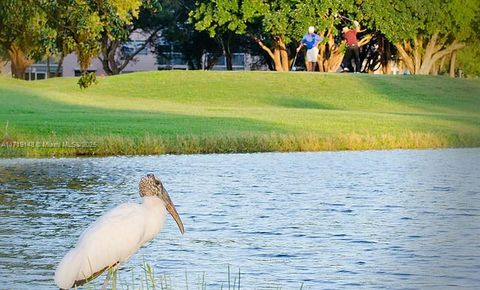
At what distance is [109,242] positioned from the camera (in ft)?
36.2

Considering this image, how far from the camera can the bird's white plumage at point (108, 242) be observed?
1090 cm

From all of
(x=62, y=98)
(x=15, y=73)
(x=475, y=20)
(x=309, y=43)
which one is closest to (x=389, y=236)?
(x=62, y=98)

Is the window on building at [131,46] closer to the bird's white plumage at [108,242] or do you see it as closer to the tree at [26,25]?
the tree at [26,25]

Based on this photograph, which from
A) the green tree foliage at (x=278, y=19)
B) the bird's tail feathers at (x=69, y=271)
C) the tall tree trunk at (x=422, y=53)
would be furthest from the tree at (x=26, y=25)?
the tall tree trunk at (x=422, y=53)

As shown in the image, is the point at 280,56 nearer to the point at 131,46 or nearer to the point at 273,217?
the point at 131,46

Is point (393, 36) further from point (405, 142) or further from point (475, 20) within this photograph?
point (405, 142)

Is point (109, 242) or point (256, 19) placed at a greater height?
point (109, 242)

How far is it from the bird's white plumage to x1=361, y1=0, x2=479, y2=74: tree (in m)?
55.7

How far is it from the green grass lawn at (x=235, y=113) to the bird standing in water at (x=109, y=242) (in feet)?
70.5

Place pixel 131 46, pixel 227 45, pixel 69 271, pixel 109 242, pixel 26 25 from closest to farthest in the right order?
pixel 69 271 < pixel 109 242 < pixel 26 25 < pixel 227 45 < pixel 131 46

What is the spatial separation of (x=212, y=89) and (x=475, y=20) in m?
20.7

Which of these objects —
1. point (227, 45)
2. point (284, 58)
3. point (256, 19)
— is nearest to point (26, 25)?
point (256, 19)

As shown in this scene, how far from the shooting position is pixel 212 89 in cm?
5581

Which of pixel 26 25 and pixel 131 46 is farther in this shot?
pixel 131 46
